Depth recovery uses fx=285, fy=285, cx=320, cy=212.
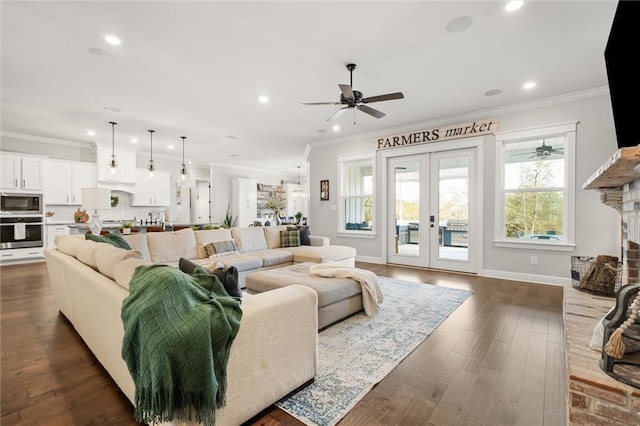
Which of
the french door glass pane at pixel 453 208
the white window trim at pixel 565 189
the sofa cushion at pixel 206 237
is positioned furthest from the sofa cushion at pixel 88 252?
the white window trim at pixel 565 189

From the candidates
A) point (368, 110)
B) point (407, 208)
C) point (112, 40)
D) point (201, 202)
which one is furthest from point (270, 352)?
point (201, 202)

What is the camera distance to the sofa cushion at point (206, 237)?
14.2ft

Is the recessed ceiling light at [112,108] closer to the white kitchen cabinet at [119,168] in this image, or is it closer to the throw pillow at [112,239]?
the throw pillow at [112,239]

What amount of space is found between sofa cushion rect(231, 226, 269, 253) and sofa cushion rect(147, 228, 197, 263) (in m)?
0.71

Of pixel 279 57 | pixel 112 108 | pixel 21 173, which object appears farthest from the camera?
pixel 21 173

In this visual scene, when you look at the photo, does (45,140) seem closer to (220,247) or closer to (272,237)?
(220,247)

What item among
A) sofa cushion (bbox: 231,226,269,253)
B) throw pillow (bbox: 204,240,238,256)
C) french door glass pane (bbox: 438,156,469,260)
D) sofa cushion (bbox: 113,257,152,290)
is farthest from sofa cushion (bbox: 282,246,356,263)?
sofa cushion (bbox: 113,257,152,290)

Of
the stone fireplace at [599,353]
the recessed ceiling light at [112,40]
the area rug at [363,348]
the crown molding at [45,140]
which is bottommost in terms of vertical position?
the area rug at [363,348]

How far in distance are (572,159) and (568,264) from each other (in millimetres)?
1552

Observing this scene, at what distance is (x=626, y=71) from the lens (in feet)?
5.94

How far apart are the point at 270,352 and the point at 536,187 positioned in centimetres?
495

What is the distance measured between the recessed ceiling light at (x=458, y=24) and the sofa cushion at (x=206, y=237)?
4.04 m

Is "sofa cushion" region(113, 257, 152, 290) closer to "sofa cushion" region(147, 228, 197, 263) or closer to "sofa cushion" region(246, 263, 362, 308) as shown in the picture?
"sofa cushion" region(246, 263, 362, 308)

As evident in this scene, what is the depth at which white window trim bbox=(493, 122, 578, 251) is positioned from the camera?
4188 mm
